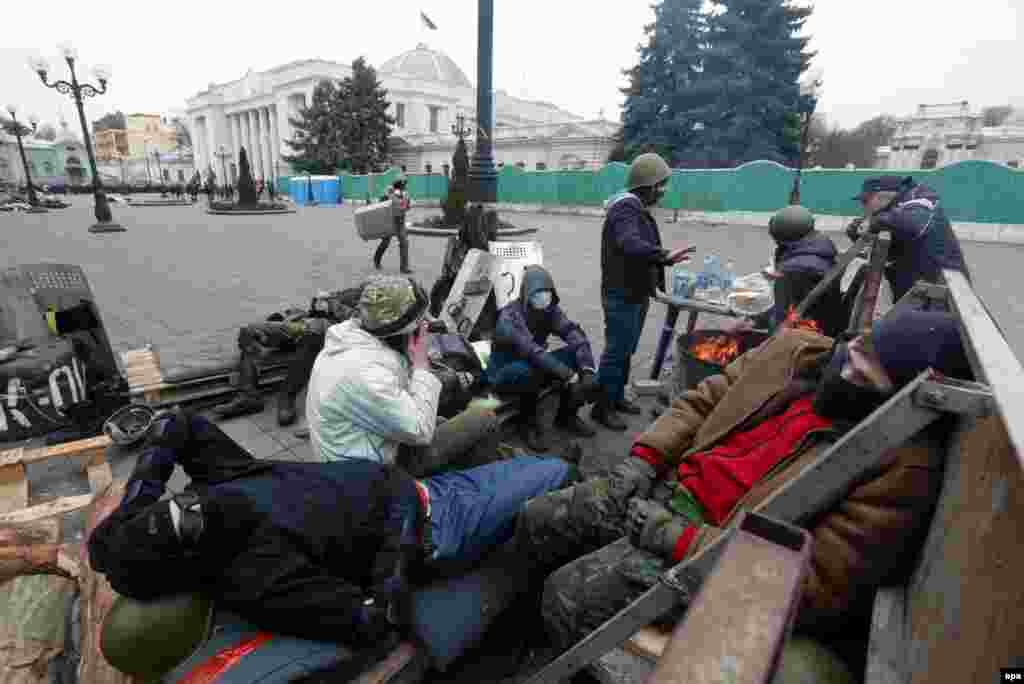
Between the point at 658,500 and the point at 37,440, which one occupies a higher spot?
the point at 658,500

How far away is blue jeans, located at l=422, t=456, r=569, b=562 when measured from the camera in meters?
2.02

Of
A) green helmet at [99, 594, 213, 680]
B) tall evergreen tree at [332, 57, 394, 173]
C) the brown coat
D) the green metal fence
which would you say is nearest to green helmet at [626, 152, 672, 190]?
the brown coat

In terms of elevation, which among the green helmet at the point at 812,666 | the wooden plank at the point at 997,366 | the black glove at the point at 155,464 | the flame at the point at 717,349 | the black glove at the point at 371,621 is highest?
the wooden plank at the point at 997,366

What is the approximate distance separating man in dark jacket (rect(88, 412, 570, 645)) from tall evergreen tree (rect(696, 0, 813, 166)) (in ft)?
99.5

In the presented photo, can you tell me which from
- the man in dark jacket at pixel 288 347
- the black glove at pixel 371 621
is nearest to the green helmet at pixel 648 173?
the man in dark jacket at pixel 288 347

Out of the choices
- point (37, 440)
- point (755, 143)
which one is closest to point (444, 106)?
point (755, 143)

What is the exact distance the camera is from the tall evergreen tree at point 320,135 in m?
43.0

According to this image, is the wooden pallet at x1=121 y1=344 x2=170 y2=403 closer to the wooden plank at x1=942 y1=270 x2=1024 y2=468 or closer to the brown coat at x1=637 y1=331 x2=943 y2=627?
the brown coat at x1=637 y1=331 x2=943 y2=627

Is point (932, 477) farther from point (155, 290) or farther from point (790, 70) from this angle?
point (790, 70)

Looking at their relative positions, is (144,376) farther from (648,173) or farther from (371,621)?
(648,173)

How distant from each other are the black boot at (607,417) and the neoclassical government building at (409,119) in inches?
1556

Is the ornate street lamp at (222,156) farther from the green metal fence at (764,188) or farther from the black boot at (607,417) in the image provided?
the black boot at (607,417)

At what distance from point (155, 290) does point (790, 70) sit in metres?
32.1

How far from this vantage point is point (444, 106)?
67.4 meters
